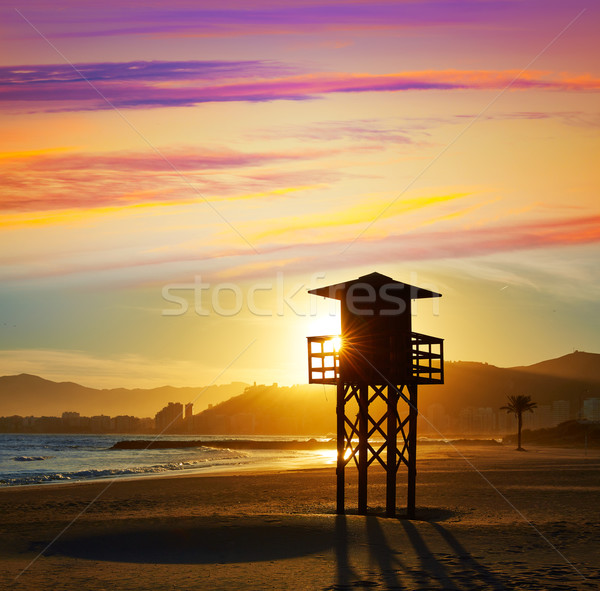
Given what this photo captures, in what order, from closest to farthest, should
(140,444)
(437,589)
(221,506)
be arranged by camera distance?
(437,589)
(221,506)
(140,444)

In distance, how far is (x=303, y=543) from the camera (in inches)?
715

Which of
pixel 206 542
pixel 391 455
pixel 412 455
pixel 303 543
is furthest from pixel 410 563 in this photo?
pixel 391 455

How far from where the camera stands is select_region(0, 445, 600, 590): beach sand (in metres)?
14.3

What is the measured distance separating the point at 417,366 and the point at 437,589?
11.1 m

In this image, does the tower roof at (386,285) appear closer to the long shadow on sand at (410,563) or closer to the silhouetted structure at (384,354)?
the silhouetted structure at (384,354)

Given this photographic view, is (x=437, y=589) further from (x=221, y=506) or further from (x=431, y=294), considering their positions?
(x=221, y=506)

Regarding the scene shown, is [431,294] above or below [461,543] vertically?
above

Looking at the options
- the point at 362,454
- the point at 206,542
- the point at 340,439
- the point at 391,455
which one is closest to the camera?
the point at 206,542

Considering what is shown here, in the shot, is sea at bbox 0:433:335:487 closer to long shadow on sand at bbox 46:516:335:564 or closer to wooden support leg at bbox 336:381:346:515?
wooden support leg at bbox 336:381:346:515

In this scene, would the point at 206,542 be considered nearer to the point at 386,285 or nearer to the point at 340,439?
the point at 340,439

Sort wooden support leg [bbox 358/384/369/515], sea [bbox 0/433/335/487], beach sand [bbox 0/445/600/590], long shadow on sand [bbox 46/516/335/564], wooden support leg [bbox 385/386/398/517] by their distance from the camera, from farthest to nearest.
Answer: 1. sea [bbox 0/433/335/487]
2. wooden support leg [bbox 358/384/369/515]
3. wooden support leg [bbox 385/386/398/517]
4. long shadow on sand [bbox 46/516/335/564]
5. beach sand [bbox 0/445/600/590]

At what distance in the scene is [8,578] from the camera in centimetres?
1470

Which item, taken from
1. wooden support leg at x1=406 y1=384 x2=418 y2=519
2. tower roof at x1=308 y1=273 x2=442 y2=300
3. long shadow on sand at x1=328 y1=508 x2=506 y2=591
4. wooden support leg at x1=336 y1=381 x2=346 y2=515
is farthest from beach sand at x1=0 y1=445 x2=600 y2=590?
tower roof at x1=308 y1=273 x2=442 y2=300

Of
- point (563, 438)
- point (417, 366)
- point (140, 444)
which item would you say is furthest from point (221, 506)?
point (140, 444)
